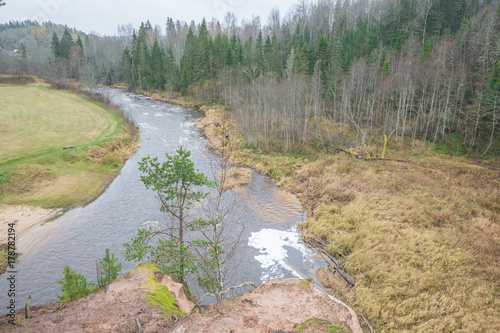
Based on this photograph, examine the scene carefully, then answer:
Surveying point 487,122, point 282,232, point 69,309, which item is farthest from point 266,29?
point 69,309

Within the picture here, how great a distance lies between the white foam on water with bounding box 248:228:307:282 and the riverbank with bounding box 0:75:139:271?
13610 mm

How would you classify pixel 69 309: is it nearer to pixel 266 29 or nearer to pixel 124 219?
pixel 124 219

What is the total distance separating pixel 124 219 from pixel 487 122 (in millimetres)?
37034

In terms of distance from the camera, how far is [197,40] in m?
65.0

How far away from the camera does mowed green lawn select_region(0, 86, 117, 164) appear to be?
26.5 meters

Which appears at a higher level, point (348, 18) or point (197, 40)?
point (348, 18)

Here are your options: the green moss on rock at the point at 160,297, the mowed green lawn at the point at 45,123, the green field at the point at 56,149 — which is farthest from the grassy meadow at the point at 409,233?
the mowed green lawn at the point at 45,123

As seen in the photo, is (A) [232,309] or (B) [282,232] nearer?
(A) [232,309]

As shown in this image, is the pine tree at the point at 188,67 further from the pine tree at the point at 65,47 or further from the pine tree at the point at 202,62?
the pine tree at the point at 65,47

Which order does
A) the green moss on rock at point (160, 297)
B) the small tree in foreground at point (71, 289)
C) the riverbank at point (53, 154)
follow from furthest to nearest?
the riverbank at point (53, 154)
the small tree in foreground at point (71, 289)
the green moss on rock at point (160, 297)

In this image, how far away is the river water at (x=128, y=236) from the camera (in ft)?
45.2

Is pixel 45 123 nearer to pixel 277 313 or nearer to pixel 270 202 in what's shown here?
pixel 270 202

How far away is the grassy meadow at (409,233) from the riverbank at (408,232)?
0.15 ft

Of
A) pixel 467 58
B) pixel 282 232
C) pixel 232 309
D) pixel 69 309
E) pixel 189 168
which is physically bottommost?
pixel 282 232
